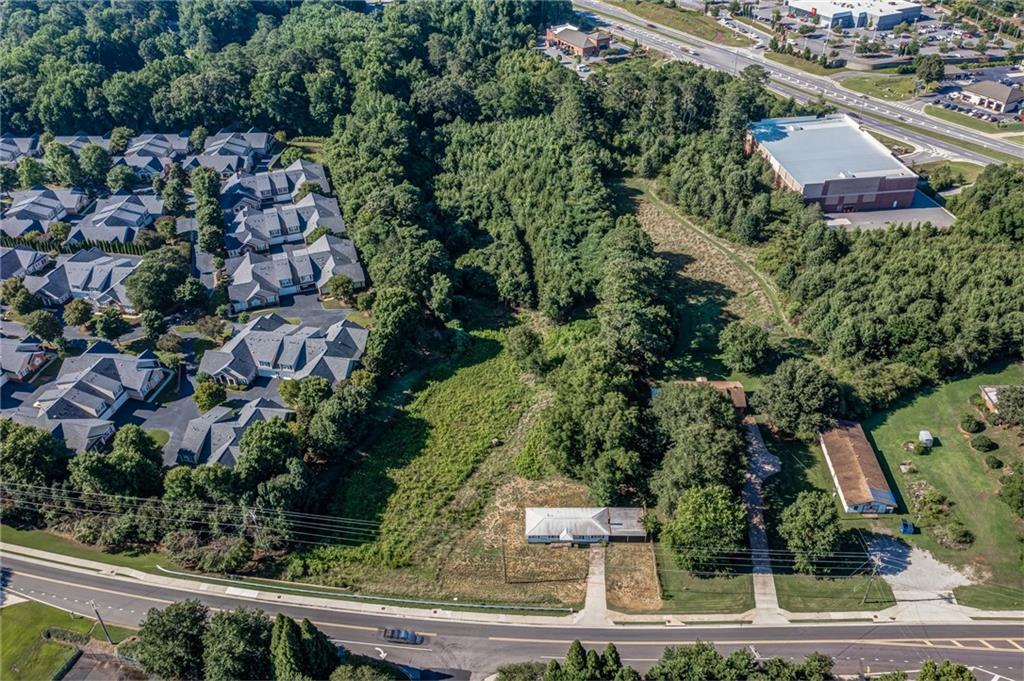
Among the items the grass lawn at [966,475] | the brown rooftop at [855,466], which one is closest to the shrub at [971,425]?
the grass lawn at [966,475]

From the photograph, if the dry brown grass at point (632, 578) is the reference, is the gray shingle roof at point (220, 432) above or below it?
above

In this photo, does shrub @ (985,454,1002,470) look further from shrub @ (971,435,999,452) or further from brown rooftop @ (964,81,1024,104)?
brown rooftop @ (964,81,1024,104)

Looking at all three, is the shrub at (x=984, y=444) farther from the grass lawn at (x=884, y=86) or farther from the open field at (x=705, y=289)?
the grass lawn at (x=884, y=86)

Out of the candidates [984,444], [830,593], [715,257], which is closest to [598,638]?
[830,593]

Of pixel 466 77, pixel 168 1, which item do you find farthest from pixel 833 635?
pixel 168 1

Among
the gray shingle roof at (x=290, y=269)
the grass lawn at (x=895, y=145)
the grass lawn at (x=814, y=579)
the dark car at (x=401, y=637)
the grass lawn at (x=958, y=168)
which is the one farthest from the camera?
the grass lawn at (x=895, y=145)
